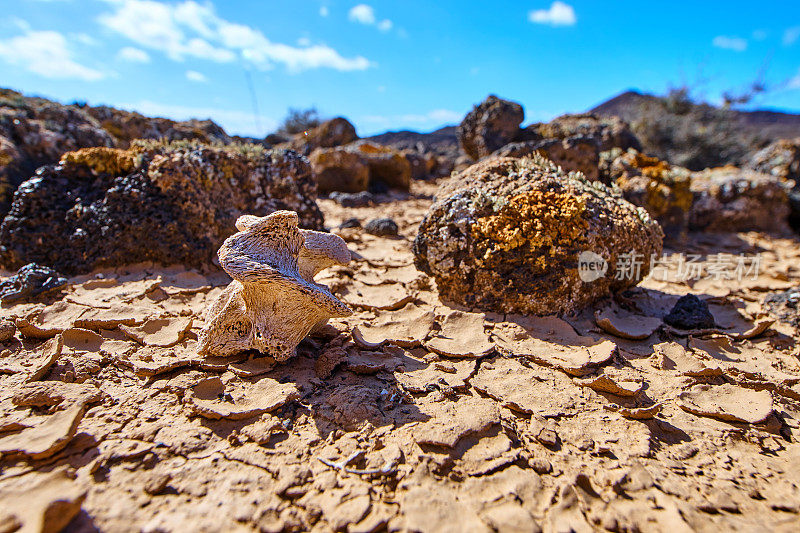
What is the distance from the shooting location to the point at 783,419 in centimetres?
193

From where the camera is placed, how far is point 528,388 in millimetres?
2064

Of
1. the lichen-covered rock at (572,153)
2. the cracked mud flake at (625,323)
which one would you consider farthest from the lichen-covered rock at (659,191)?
the cracked mud flake at (625,323)

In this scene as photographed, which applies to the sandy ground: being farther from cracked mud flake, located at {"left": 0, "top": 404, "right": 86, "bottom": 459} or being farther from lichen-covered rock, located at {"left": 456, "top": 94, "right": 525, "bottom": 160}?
lichen-covered rock, located at {"left": 456, "top": 94, "right": 525, "bottom": 160}

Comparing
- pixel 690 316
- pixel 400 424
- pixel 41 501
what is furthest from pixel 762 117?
pixel 41 501

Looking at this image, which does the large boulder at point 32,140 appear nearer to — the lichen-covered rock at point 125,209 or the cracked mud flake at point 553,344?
the lichen-covered rock at point 125,209

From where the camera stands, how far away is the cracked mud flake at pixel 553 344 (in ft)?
7.49

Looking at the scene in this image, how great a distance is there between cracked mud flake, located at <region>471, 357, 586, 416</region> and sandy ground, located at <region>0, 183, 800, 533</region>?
11mm

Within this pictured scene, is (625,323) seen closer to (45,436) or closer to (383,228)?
(383,228)

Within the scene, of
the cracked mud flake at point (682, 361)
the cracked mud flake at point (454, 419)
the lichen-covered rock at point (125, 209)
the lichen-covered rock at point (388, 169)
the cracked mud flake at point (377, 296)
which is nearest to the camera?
the cracked mud flake at point (454, 419)

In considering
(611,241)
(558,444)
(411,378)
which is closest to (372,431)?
(411,378)

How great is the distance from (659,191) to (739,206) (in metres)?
2.18

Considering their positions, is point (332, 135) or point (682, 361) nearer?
point (682, 361)

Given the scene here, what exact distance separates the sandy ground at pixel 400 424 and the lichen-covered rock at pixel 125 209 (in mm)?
642

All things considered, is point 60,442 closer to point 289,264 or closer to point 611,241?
point 289,264
